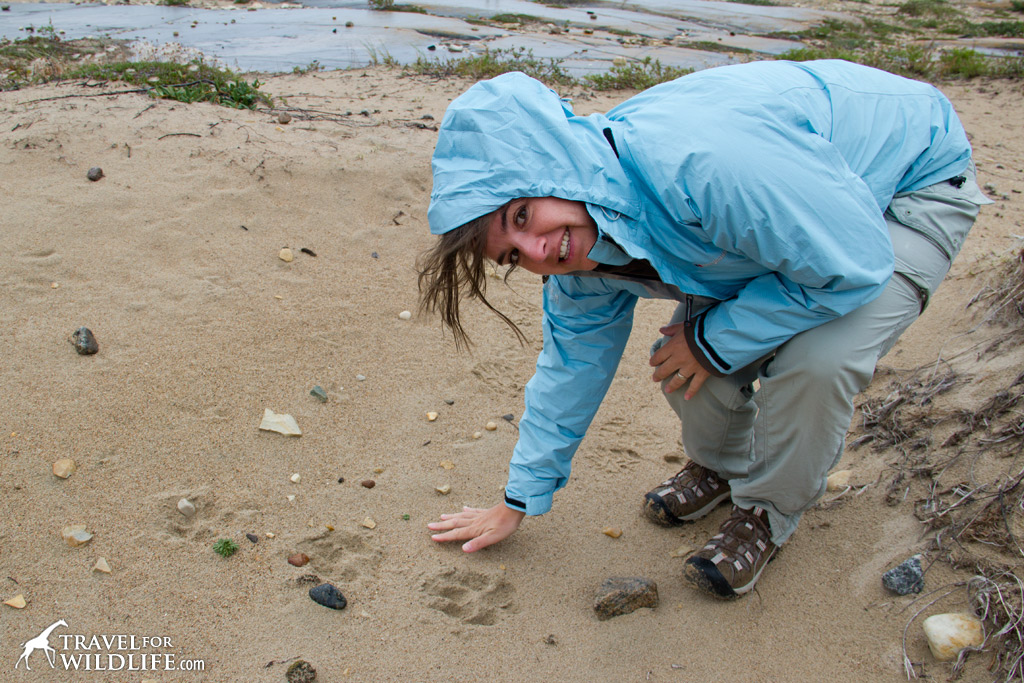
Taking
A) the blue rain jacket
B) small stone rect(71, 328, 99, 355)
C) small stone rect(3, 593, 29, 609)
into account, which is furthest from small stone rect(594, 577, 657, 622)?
small stone rect(71, 328, 99, 355)

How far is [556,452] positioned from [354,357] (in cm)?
109

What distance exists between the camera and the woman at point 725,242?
4.65 ft

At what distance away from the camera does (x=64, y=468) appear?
2020mm

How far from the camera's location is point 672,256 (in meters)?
1.59

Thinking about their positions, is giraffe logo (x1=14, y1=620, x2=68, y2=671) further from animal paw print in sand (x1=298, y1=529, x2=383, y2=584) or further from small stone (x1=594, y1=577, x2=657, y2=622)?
small stone (x1=594, y1=577, x2=657, y2=622)

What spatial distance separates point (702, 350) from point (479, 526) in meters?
0.78

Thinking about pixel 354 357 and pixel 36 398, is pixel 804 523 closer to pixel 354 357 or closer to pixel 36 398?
pixel 354 357

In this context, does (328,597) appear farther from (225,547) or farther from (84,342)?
(84,342)

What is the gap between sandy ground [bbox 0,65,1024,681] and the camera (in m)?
1.74

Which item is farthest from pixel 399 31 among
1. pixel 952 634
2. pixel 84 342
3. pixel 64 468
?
pixel 952 634

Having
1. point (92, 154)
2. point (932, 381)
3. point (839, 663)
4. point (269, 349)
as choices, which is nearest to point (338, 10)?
point (92, 154)

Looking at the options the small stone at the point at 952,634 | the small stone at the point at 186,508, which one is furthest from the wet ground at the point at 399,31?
the small stone at the point at 952,634

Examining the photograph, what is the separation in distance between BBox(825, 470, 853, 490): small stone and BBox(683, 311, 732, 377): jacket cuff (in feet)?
2.40

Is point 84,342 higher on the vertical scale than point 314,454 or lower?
higher
